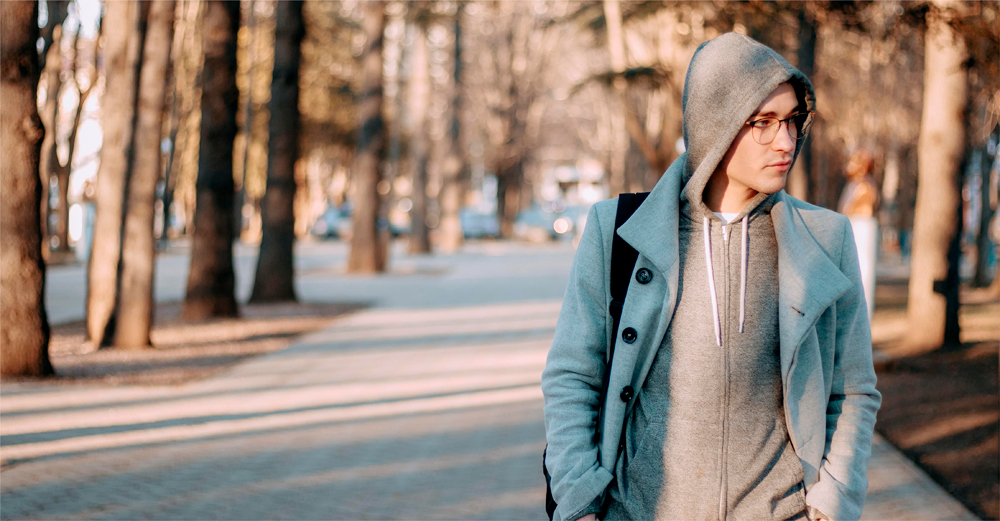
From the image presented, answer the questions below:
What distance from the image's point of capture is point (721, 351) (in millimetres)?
2244

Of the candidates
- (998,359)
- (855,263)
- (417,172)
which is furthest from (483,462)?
(417,172)

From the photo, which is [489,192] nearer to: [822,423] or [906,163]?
[906,163]

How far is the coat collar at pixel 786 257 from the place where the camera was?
2236 millimetres

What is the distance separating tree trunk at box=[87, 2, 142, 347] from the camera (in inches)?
415

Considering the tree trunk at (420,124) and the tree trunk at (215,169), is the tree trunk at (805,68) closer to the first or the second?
the tree trunk at (215,169)

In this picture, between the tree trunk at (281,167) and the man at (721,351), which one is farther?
the tree trunk at (281,167)

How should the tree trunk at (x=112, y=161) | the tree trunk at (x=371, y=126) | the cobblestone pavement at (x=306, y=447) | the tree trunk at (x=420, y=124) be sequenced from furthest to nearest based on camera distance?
the tree trunk at (x=420, y=124)
the tree trunk at (x=371, y=126)
the tree trunk at (x=112, y=161)
the cobblestone pavement at (x=306, y=447)

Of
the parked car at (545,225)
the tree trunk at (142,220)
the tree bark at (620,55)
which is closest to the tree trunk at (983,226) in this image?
the tree bark at (620,55)

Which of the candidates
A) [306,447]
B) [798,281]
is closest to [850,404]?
[798,281]

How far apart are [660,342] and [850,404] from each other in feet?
1.48

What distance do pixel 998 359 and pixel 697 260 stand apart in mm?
9899

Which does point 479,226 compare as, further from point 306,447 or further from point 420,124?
point 306,447

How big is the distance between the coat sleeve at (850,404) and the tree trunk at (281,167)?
47.4 feet

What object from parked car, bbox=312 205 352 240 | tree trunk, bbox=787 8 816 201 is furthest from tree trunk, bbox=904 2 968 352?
parked car, bbox=312 205 352 240
